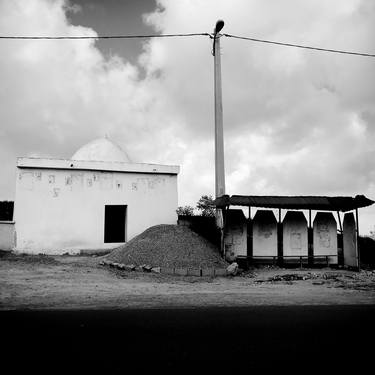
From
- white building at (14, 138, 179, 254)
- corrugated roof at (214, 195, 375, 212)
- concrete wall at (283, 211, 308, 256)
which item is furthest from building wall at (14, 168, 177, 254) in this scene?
concrete wall at (283, 211, 308, 256)

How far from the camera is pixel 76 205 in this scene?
18.6 meters

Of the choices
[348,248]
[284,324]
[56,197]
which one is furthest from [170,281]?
[56,197]

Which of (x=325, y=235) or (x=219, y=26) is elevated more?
(x=219, y=26)

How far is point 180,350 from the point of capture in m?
4.18

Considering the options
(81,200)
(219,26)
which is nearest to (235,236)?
(81,200)

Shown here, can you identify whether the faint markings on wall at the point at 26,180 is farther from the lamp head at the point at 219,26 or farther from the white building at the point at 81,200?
the lamp head at the point at 219,26

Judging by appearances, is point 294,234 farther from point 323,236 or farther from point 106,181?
point 106,181

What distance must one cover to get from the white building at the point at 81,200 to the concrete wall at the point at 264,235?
5972 mm

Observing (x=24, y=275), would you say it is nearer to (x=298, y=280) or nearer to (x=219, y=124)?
(x=298, y=280)

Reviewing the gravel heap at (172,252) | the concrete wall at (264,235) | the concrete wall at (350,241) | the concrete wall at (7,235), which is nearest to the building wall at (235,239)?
the concrete wall at (264,235)

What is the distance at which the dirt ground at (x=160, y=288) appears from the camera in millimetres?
7383

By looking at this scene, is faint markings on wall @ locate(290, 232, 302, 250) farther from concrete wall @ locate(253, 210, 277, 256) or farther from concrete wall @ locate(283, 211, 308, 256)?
concrete wall @ locate(253, 210, 277, 256)

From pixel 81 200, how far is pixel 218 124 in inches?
322

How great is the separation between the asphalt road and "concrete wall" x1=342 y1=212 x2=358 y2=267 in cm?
940
